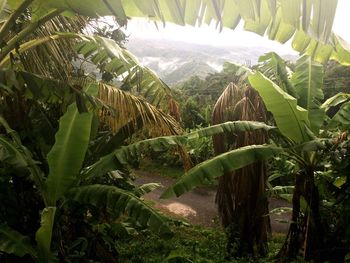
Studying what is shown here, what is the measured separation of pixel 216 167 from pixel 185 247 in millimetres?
3327

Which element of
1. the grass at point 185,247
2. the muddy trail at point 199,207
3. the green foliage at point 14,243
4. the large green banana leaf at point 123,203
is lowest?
the muddy trail at point 199,207

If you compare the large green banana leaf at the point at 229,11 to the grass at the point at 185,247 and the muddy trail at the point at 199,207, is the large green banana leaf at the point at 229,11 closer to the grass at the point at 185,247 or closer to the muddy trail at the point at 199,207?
the grass at the point at 185,247

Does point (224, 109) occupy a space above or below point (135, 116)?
below

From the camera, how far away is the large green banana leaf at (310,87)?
5.48m

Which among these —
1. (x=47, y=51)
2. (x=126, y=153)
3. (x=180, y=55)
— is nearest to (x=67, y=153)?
(x=126, y=153)

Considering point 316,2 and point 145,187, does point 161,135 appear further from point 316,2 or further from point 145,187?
point 316,2

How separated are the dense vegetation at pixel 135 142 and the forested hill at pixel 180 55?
132 feet

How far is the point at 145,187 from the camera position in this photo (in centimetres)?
653

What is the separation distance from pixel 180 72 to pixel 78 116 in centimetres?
4449

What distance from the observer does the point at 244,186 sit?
20.8ft

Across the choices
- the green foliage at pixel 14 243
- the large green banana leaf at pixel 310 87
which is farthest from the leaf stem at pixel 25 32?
the large green banana leaf at pixel 310 87

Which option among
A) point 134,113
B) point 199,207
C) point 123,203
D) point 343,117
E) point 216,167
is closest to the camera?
point 123,203

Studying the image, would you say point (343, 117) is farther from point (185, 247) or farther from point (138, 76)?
point (185, 247)

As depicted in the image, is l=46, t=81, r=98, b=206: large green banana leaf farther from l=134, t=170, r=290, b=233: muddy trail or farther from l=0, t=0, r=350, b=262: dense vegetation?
l=134, t=170, r=290, b=233: muddy trail
